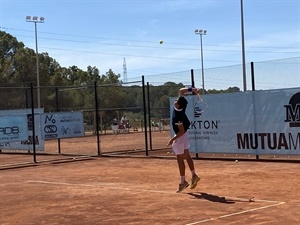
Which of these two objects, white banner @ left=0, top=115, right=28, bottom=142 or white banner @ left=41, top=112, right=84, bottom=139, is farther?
white banner @ left=41, top=112, right=84, bottom=139

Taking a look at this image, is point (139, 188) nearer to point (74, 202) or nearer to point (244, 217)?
point (74, 202)

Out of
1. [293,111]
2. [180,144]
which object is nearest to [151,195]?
[180,144]

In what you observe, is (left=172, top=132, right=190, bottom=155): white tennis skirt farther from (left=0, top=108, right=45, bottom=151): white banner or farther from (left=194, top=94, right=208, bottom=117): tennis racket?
(left=0, top=108, right=45, bottom=151): white banner

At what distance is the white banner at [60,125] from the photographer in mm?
22469

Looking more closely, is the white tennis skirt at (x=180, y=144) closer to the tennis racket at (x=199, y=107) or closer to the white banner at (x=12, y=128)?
the tennis racket at (x=199, y=107)

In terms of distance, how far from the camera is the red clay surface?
7.92 m

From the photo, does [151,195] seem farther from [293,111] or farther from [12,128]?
[12,128]

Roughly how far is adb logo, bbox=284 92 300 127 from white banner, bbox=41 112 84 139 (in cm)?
1073

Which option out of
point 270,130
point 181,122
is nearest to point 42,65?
point 270,130

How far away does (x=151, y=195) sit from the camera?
1012 cm

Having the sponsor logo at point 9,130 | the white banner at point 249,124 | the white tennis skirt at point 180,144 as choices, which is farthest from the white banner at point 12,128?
the white tennis skirt at point 180,144

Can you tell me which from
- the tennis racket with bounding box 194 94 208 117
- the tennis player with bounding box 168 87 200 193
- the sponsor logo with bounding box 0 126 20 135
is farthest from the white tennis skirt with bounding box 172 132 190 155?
the sponsor logo with bounding box 0 126 20 135

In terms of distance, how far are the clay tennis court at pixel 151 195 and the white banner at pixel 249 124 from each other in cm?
62

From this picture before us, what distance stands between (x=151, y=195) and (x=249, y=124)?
703cm
